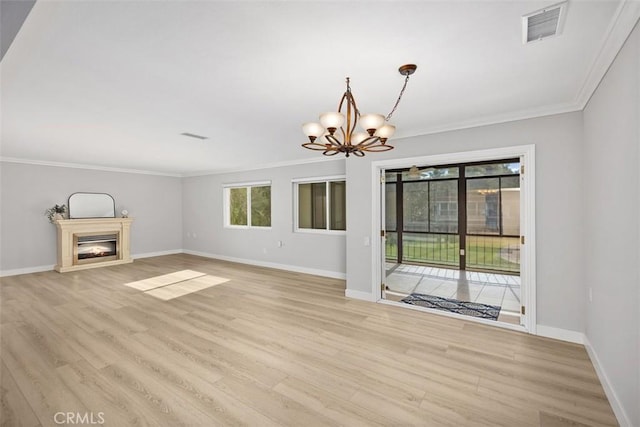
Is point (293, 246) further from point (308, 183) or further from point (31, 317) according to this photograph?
point (31, 317)

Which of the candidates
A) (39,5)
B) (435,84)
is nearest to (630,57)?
(435,84)

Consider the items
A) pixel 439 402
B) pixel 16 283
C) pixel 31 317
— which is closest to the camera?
pixel 439 402

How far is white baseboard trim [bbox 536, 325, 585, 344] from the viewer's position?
9.25ft

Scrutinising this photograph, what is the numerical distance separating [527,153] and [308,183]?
3879mm

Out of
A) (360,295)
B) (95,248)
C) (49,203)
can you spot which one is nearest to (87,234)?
(95,248)

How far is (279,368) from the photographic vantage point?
7.89 ft

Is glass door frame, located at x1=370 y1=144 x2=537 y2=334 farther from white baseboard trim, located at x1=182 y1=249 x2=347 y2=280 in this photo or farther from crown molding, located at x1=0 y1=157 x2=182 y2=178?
crown molding, located at x1=0 y1=157 x2=182 y2=178

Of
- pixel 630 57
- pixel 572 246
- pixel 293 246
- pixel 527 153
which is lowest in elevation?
pixel 293 246

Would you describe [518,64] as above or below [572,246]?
above

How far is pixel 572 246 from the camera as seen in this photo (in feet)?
9.31

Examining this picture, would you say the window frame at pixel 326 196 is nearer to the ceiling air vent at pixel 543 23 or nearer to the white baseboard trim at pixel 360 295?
the white baseboard trim at pixel 360 295

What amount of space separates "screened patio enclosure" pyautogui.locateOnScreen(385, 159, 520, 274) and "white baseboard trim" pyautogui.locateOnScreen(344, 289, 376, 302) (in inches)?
124

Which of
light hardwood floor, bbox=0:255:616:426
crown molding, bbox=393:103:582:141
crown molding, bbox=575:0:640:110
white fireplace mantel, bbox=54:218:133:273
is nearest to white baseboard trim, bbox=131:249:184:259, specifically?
white fireplace mantel, bbox=54:218:133:273

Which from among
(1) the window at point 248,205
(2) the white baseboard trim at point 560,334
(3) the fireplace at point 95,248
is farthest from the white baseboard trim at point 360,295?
(3) the fireplace at point 95,248
